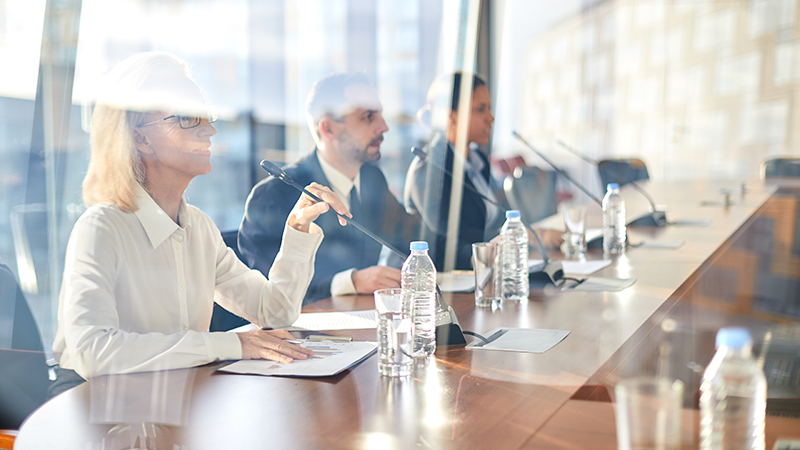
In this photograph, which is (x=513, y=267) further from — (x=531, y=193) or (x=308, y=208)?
(x=531, y=193)

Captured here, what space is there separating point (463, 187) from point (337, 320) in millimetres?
1344

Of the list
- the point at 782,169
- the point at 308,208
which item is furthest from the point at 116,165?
the point at 782,169

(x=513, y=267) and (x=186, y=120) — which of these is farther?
(x=513, y=267)

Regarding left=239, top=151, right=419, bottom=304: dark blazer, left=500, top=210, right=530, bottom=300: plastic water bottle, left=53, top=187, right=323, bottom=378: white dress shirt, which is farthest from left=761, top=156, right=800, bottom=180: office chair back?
left=53, top=187, right=323, bottom=378: white dress shirt

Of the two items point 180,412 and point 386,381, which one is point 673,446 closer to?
point 386,381

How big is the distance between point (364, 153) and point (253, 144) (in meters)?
0.52

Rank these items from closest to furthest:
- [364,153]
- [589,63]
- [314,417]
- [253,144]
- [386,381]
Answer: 1. [314,417]
2. [386,381]
3. [253,144]
4. [364,153]
5. [589,63]

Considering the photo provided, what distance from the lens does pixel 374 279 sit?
1678mm

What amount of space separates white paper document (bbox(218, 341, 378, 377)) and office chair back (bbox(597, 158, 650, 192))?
4045 millimetres

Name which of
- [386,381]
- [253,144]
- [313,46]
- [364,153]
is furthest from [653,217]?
[386,381]

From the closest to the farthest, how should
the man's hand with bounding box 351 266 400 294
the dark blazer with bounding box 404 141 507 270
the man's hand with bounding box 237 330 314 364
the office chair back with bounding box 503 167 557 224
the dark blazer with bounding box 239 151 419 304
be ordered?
Result: the man's hand with bounding box 237 330 314 364 → the dark blazer with bounding box 239 151 419 304 → the man's hand with bounding box 351 266 400 294 → the dark blazer with bounding box 404 141 507 270 → the office chair back with bounding box 503 167 557 224

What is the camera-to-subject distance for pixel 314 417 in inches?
32.6

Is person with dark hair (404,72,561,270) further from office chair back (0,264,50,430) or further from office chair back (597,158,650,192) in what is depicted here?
office chair back (597,158,650,192)

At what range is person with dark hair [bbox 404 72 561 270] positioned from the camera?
8.63 ft
